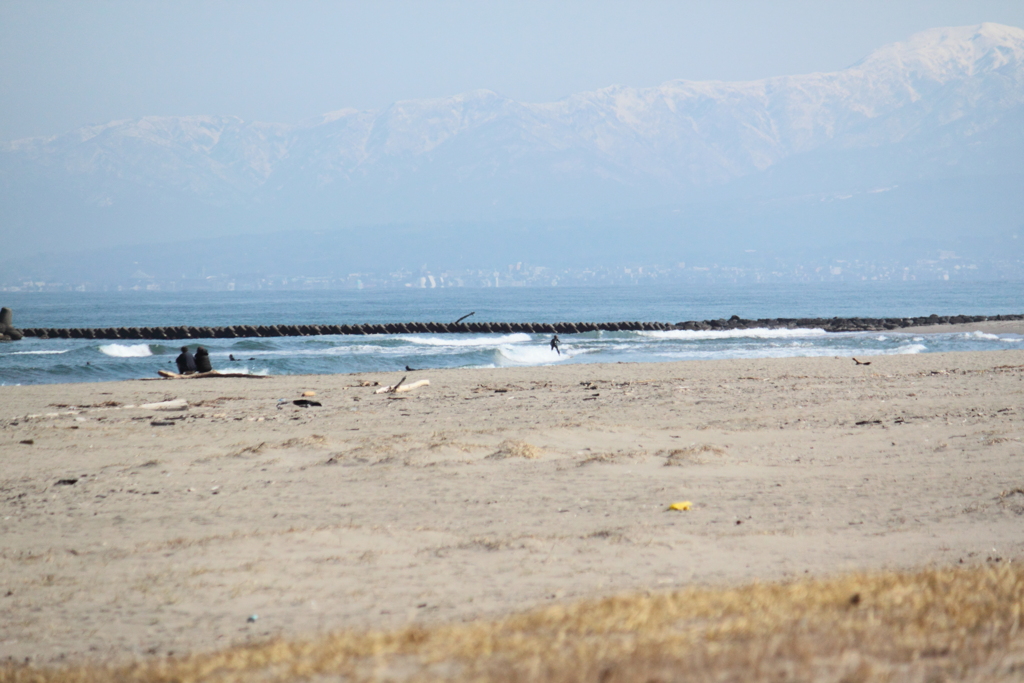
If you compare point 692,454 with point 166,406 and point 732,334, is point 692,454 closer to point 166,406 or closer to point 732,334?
point 166,406

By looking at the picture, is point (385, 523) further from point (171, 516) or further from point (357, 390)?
point (357, 390)

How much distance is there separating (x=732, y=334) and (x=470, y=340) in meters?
13.8

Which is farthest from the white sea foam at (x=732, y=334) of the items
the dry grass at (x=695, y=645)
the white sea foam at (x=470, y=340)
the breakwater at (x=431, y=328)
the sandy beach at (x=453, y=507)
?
the dry grass at (x=695, y=645)

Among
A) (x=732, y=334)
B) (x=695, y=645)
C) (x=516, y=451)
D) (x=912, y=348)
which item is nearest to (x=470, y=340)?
(x=732, y=334)

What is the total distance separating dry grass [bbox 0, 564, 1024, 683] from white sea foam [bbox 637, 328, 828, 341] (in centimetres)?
3760

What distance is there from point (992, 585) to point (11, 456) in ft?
32.1

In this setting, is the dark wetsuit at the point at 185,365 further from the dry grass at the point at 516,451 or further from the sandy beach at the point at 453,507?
the dry grass at the point at 516,451

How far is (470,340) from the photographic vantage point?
145 feet

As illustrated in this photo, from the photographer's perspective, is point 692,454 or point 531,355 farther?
point 531,355

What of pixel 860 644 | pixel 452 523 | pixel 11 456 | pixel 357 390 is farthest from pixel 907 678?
pixel 357 390

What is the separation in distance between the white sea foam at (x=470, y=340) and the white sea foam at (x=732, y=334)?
685 cm

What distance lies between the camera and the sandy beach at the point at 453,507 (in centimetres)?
468

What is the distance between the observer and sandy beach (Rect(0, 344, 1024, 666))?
15.4 ft

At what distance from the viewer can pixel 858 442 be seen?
947 centimetres
